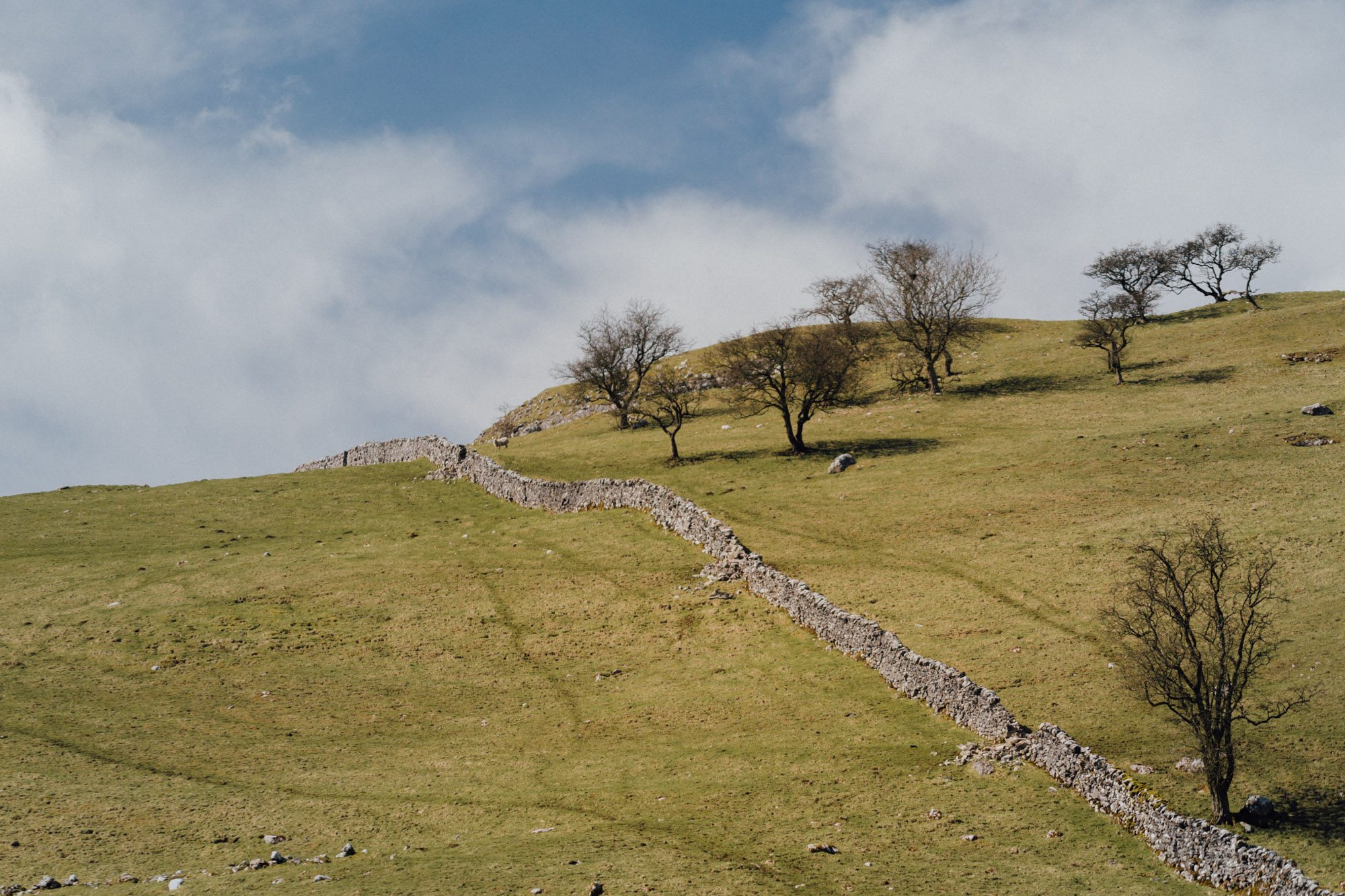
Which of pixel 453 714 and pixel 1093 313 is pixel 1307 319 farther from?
pixel 453 714

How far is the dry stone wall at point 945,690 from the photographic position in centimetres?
1628

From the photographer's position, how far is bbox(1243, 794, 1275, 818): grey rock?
18.2m

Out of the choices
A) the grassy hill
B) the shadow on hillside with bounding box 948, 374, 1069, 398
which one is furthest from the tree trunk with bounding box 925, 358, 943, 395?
the grassy hill

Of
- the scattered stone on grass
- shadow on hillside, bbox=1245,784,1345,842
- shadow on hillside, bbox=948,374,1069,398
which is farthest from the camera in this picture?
shadow on hillside, bbox=948,374,1069,398

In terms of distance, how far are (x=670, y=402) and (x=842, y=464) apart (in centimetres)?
1748

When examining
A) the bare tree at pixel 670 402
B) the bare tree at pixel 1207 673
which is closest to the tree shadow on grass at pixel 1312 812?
the bare tree at pixel 1207 673

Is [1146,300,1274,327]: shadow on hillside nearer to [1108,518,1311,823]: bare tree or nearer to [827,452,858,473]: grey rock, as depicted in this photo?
[827,452,858,473]: grey rock

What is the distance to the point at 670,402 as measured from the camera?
6619cm

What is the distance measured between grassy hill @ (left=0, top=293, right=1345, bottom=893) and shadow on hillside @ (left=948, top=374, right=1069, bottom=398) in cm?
909

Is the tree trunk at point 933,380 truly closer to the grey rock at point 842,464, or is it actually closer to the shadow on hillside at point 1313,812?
the grey rock at point 842,464

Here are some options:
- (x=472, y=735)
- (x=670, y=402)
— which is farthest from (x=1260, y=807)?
(x=670, y=402)

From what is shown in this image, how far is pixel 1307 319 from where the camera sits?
70312 millimetres

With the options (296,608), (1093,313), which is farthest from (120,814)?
(1093,313)

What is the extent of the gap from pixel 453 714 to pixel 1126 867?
18436 mm
